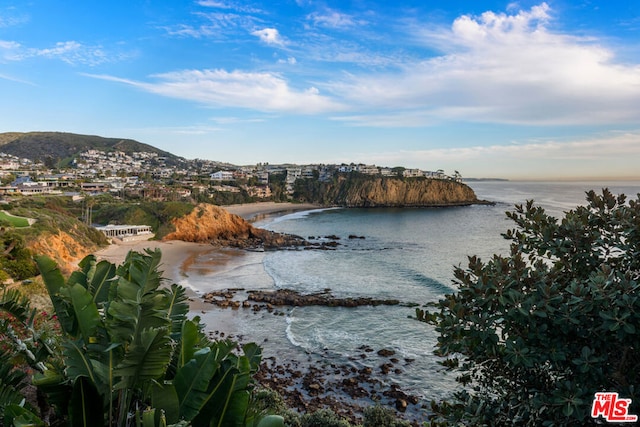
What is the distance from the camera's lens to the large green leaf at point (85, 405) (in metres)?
3.81

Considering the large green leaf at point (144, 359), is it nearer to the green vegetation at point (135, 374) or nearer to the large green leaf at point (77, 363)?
the green vegetation at point (135, 374)

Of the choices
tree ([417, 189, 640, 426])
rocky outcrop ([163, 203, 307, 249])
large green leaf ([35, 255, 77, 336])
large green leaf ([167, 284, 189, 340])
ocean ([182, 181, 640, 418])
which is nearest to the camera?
tree ([417, 189, 640, 426])

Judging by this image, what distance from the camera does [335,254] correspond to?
4697 centimetres

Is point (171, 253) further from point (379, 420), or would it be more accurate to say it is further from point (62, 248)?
point (379, 420)

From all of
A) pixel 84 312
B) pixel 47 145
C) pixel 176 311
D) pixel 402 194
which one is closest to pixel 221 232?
pixel 176 311

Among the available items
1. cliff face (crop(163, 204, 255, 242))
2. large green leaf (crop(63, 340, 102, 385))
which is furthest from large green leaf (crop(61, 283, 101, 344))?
cliff face (crop(163, 204, 255, 242))

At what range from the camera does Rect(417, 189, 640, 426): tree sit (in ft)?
12.2

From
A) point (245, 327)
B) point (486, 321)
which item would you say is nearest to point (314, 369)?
point (245, 327)

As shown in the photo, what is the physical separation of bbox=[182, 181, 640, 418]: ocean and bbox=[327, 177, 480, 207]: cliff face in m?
44.2

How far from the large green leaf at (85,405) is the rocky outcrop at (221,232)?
47.5 meters

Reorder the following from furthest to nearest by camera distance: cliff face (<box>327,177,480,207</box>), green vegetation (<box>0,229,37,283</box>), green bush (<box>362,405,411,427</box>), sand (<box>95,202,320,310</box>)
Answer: cliff face (<box>327,177,480,207</box>) < sand (<box>95,202,320,310</box>) < green vegetation (<box>0,229,37,283</box>) < green bush (<box>362,405,411,427</box>)

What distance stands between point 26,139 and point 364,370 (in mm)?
205123

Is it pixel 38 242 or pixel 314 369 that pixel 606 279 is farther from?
pixel 38 242

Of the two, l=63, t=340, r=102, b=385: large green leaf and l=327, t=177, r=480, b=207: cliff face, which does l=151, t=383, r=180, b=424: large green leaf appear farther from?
l=327, t=177, r=480, b=207: cliff face
